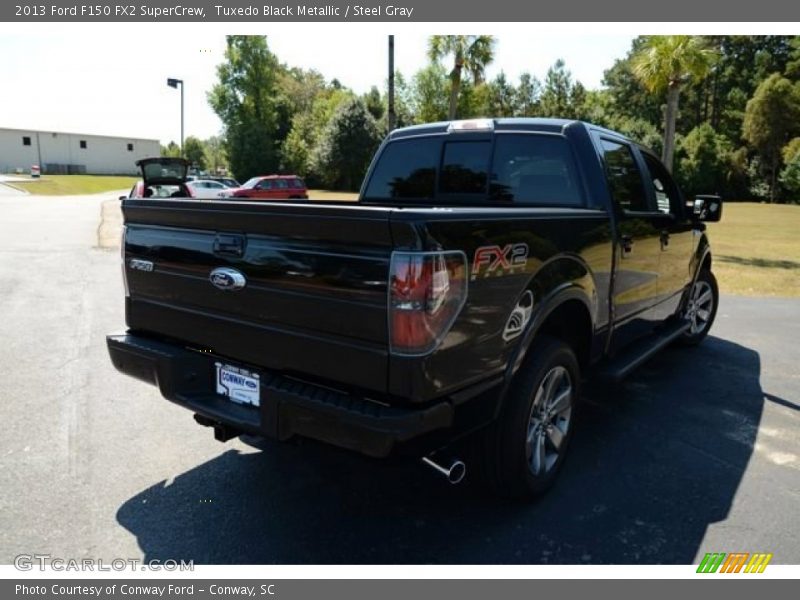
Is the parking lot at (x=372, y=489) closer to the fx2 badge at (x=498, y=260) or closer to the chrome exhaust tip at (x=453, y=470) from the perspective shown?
the chrome exhaust tip at (x=453, y=470)

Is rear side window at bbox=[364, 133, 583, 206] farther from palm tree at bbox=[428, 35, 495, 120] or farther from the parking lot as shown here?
palm tree at bbox=[428, 35, 495, 120]

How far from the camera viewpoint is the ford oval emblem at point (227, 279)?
9.16 ft

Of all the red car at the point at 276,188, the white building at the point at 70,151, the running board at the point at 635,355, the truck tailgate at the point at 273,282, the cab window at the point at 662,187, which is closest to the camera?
the truck tailgate at the point at 273,282

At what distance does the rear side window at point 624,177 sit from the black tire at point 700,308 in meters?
2.04

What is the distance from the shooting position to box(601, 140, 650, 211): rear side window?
4.03 metres

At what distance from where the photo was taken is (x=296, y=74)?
85.2 m

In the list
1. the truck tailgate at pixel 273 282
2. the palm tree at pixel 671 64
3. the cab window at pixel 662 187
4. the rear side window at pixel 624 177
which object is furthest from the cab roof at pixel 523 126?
the palm tree at pixel 671 64

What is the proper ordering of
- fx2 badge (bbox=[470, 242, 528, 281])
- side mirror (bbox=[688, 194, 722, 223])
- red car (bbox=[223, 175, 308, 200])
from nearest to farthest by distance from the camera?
1. fx2 badge (bbox=[470, 242, 528, 281])
2. side mirror (bbox=[688, 194, 722, 223])
3. red car (bbox=[223, 175, 308, 200])

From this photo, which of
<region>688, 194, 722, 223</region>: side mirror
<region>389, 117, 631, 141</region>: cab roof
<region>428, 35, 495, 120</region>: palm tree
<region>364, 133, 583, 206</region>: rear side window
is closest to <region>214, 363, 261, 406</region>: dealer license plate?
<region>364, 133, 583, 206</region>: rear side window

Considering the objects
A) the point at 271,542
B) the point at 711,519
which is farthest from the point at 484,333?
the point at 711,519

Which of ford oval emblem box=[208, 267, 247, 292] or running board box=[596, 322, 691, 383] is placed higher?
ford oval emblem box=[208, 267, 247, 292]

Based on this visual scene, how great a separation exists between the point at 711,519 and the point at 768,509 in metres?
0.39

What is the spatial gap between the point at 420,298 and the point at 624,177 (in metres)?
2.66

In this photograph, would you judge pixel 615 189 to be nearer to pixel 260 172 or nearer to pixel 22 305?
pixel 22 305
